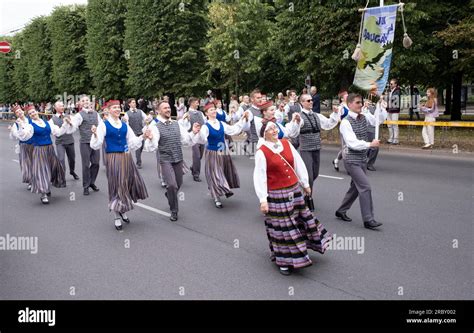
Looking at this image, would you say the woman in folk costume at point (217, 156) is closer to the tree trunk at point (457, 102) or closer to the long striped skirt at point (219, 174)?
the long striped skirt at point (219, 174)

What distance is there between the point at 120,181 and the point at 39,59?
54121mm

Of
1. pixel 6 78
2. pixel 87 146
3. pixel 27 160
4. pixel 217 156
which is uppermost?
pixel 6 78

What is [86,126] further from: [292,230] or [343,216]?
[292,230]

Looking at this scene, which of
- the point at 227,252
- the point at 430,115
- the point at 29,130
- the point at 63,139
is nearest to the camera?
the point at 227,252

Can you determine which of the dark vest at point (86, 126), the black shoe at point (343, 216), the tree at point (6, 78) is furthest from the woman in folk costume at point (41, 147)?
the tree at point (6, 78)

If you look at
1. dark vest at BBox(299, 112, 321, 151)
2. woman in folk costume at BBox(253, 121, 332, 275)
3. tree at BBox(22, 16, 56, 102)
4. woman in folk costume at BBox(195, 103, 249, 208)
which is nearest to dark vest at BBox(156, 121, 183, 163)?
woman in folk costume at BBox(195, 103, 249, 208)

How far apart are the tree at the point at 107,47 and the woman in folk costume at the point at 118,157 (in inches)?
1363

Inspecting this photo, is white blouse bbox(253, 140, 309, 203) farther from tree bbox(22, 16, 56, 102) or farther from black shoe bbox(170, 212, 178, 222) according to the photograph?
tree bbox(22, 16, 56, 102)

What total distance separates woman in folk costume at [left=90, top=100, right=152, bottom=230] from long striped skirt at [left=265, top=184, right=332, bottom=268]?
3.01 metres

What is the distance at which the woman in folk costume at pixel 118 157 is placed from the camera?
305 inches

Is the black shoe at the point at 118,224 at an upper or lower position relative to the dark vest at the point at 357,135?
lower

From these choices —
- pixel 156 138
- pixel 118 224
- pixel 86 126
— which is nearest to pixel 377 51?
pixel 156 138

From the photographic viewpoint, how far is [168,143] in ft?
26.8

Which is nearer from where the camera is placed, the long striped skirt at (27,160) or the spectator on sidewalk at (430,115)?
the long striped skirt at (27,160)
